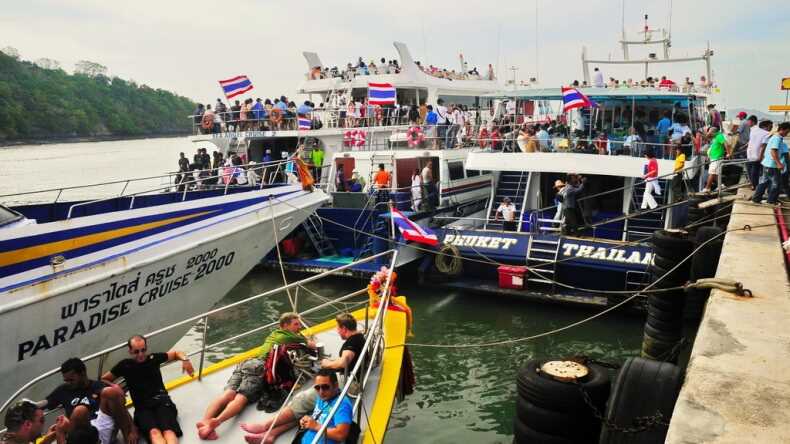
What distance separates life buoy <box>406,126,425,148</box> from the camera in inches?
698

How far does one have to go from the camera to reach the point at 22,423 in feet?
15.3

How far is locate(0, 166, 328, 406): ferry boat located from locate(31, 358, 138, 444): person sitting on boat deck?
66.0 inches

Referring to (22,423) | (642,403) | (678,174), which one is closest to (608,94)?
(678,174)

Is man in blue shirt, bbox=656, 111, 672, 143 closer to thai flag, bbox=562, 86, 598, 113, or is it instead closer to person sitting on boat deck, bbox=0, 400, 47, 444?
thai flag, bbox=562, 86, 598, 113

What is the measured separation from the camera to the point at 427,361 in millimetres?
10844

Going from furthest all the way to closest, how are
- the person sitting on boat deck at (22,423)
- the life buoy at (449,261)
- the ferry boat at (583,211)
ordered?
the life buoy at (449,261), the ferry boat at (583,211), the person sitting on boat deck at (22,423)

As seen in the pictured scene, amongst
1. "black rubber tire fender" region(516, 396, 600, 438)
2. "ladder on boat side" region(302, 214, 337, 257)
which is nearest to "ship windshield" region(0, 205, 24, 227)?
"black rubber tire fender" region(516, 396, 600, 438)

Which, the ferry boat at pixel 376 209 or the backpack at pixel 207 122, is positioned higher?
the backpack at pixel 207 122

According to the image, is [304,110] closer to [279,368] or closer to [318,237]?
[318,237]

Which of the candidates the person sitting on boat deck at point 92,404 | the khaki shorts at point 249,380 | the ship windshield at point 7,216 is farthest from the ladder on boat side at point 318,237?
the person sitting on boat deck at point 92,404

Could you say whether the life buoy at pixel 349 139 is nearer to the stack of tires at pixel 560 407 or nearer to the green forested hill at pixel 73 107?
the stack of tires at pixel 560 407

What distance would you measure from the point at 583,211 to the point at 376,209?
16.4 feet

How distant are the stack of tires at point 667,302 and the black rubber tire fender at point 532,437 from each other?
3.59m

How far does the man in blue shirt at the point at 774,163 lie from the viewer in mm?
10070
